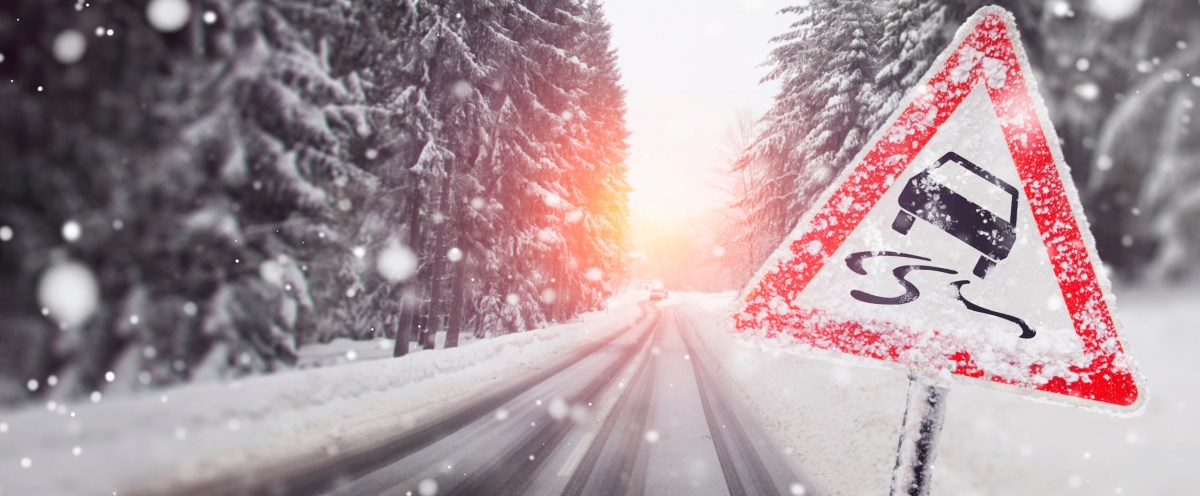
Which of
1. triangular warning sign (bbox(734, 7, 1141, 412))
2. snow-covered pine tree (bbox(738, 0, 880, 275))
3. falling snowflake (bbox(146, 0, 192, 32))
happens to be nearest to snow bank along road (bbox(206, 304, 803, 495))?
triangular warning sign (bbox(734, 7, 1141, 412))

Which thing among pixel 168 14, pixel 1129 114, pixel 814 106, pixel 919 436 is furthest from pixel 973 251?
pixel 814 106

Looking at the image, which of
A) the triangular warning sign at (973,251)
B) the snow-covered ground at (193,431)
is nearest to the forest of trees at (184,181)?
the snow-covered ground at (193,431)

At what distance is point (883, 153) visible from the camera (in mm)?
1640

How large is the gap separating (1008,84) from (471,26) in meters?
11.7

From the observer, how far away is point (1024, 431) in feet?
12.3

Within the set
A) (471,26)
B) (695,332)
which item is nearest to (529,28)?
(471,26)

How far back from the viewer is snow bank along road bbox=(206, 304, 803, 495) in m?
3.66

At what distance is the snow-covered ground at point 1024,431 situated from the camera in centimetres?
175

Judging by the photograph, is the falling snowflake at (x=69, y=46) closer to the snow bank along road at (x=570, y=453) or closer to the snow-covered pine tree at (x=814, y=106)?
the snow bank along road at (x=570, y=453)

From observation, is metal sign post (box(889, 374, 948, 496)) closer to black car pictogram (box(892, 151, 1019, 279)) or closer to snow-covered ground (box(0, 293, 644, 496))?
black car pictogram (box(892, 151, 1019, 279))

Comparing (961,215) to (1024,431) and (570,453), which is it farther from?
(570,453)

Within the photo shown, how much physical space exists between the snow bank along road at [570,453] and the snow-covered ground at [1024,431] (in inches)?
27.6

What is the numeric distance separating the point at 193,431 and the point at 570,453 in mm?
3529

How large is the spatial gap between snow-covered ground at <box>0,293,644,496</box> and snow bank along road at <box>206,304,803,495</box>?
0.32m
